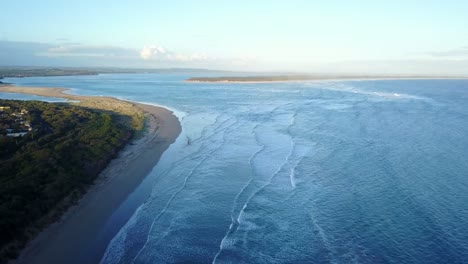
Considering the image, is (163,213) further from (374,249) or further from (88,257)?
(374,249)

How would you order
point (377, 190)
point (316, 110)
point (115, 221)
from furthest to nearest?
point (316, 110), point (377, 190), point (115, 221)

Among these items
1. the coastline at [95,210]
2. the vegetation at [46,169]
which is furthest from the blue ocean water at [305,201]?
the vegetation at [46,169]

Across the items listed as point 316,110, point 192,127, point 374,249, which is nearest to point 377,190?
point 374,249

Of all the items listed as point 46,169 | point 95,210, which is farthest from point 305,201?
point 46,169

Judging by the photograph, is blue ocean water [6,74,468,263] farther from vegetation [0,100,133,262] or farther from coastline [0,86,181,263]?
vegetation [0,100,133,262]

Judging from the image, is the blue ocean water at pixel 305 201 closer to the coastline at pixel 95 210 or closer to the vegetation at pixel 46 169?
the coastline at pixel 95 210

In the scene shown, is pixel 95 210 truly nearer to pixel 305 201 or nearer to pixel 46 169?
pixel 46 169
